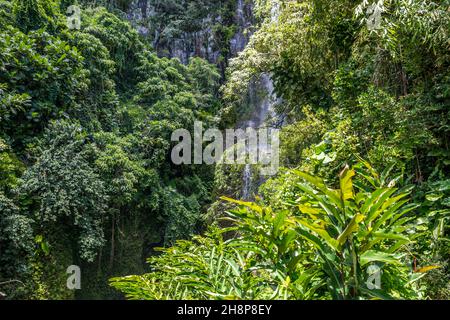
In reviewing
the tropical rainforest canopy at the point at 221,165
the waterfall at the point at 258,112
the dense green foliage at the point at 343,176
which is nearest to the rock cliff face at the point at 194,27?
the tropical rainforest canopy at the point at 221,165

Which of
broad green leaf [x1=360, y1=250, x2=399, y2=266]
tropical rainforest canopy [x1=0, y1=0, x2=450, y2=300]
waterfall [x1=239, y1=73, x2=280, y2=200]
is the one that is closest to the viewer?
broad green leaf [x1=360, y1=250, x2=399, y2=266]

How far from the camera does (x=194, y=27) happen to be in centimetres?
1449

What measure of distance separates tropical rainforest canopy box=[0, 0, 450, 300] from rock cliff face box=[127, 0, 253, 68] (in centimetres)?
6

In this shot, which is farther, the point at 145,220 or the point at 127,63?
the point at 127,63

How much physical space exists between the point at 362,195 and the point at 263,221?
431mm

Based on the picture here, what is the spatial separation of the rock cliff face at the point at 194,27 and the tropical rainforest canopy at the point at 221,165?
6cm

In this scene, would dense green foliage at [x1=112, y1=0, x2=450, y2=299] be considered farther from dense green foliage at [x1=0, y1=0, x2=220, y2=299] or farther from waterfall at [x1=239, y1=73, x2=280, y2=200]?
dense green foliage at [x1=0, y1=0, x2=220, y2=299]

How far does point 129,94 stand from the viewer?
11266 mm

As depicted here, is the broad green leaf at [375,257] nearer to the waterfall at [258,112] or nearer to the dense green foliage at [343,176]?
the dense green foliage at [343,176]

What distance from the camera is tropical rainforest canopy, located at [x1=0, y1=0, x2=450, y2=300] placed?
4.75 ft

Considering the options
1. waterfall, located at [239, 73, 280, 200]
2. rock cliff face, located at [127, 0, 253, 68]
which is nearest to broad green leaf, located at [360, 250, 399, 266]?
waterfall, located at [239, 73, 280, 200]
